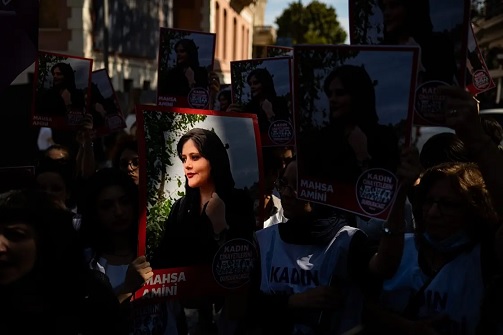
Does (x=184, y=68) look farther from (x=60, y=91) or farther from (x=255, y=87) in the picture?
(x=60, y=91)

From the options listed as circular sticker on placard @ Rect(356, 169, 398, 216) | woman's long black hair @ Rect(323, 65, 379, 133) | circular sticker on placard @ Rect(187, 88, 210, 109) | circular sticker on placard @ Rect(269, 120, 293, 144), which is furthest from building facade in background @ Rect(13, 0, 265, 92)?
circular sticker on placard @ Rect(356, 169, 398, 216)

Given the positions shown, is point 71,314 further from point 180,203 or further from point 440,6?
point 440,6

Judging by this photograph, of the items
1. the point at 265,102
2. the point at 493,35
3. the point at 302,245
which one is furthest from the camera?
the point at 493,35

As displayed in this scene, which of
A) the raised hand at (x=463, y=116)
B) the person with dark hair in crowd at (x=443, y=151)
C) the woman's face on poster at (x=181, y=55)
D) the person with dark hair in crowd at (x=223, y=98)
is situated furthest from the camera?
the person with dark hair in crowd at (x=223, y=98)

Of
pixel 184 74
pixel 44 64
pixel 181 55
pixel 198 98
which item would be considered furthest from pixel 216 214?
pixel 181 55

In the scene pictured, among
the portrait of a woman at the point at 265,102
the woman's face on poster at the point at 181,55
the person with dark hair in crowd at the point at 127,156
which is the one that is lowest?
the person with dark hair in crowd at the point at 127,156

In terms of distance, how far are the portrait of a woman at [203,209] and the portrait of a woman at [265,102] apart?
2.30m

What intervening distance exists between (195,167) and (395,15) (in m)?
0.94

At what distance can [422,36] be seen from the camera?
2.82 meters

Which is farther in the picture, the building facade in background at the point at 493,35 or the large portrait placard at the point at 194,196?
the building facade in background at the point at 493,35

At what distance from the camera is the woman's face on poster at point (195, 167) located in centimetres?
298

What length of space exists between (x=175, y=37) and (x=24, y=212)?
13.8 feet

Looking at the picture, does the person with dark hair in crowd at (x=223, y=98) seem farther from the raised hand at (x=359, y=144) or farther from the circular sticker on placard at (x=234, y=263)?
the raised hand at (x=359, y=144)

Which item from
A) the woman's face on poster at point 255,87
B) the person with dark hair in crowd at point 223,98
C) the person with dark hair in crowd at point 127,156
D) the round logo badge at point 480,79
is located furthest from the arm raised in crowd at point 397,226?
the person with dark hair in crowd at point 223,98
